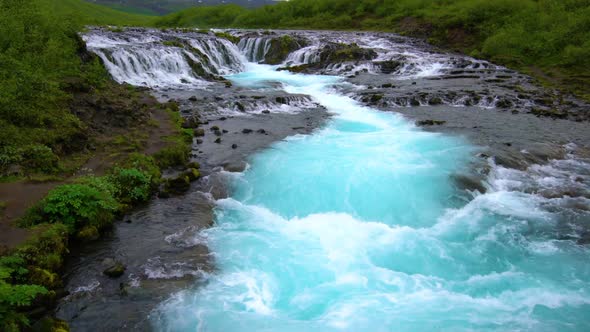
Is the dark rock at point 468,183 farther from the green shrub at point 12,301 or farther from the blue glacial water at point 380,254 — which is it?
the green shrub at point 12,301

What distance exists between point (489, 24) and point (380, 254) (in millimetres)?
38897

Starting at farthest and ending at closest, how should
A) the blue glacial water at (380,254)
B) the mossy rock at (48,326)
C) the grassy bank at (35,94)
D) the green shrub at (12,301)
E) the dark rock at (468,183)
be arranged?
the dark rock at (468,183), the grassy bank at (35,94), the blue glacial water at (380,254), the mossy rock at (48,326), the green shrub at (12,301)

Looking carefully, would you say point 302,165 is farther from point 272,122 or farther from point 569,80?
point 569,80

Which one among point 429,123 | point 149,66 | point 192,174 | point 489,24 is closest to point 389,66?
point 429,123

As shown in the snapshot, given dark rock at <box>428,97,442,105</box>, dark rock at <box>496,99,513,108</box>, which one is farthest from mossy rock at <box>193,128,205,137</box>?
dark rock at <box>496,99,513,108</box>

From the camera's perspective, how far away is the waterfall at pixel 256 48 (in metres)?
38.8

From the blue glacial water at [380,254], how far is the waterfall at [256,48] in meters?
26.0

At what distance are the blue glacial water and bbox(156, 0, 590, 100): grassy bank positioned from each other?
660 inches

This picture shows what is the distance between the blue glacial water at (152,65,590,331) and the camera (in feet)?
25.4

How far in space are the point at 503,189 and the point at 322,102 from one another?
1274 cm

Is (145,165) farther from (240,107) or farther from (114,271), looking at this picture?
(240,107)

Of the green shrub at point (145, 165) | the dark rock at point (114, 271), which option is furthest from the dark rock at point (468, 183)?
the dark rock at point (114, 271)

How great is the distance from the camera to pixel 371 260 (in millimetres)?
9453

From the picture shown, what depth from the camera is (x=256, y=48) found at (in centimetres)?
3916
